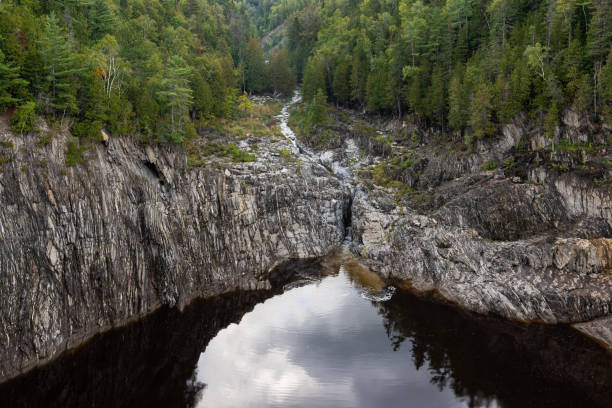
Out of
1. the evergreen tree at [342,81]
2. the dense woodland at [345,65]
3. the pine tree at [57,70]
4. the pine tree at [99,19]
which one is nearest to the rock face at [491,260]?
the dense woodland at [345,65]

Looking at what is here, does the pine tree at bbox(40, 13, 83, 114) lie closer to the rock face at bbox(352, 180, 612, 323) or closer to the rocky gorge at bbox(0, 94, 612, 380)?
the rocky gorge at bbox(0, 94, 612, 380)

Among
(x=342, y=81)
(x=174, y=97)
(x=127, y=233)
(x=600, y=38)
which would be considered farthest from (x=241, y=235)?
(x=342, y=81)

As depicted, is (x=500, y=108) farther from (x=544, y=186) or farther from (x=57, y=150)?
(x=57, y=150)

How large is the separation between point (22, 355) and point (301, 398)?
17.9 meters

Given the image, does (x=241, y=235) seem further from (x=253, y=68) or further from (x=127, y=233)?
(x=253, y=68)

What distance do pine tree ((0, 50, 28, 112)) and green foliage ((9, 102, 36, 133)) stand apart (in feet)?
2.41

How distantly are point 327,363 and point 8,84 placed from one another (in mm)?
29006

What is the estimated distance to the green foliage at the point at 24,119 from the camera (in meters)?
22.0

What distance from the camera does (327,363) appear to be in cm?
2275

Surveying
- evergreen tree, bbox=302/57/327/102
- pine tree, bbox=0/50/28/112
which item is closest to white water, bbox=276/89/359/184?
evergreen tree, bbox=302/57/327/102

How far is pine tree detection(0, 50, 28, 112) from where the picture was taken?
21600mm

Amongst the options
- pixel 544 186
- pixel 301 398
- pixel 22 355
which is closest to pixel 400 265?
pixel 544 186

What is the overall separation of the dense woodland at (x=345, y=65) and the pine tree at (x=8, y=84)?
0.34 ft

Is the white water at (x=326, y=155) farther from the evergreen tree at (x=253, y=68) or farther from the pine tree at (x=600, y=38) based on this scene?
the pine tree at (x=600, y=38)
